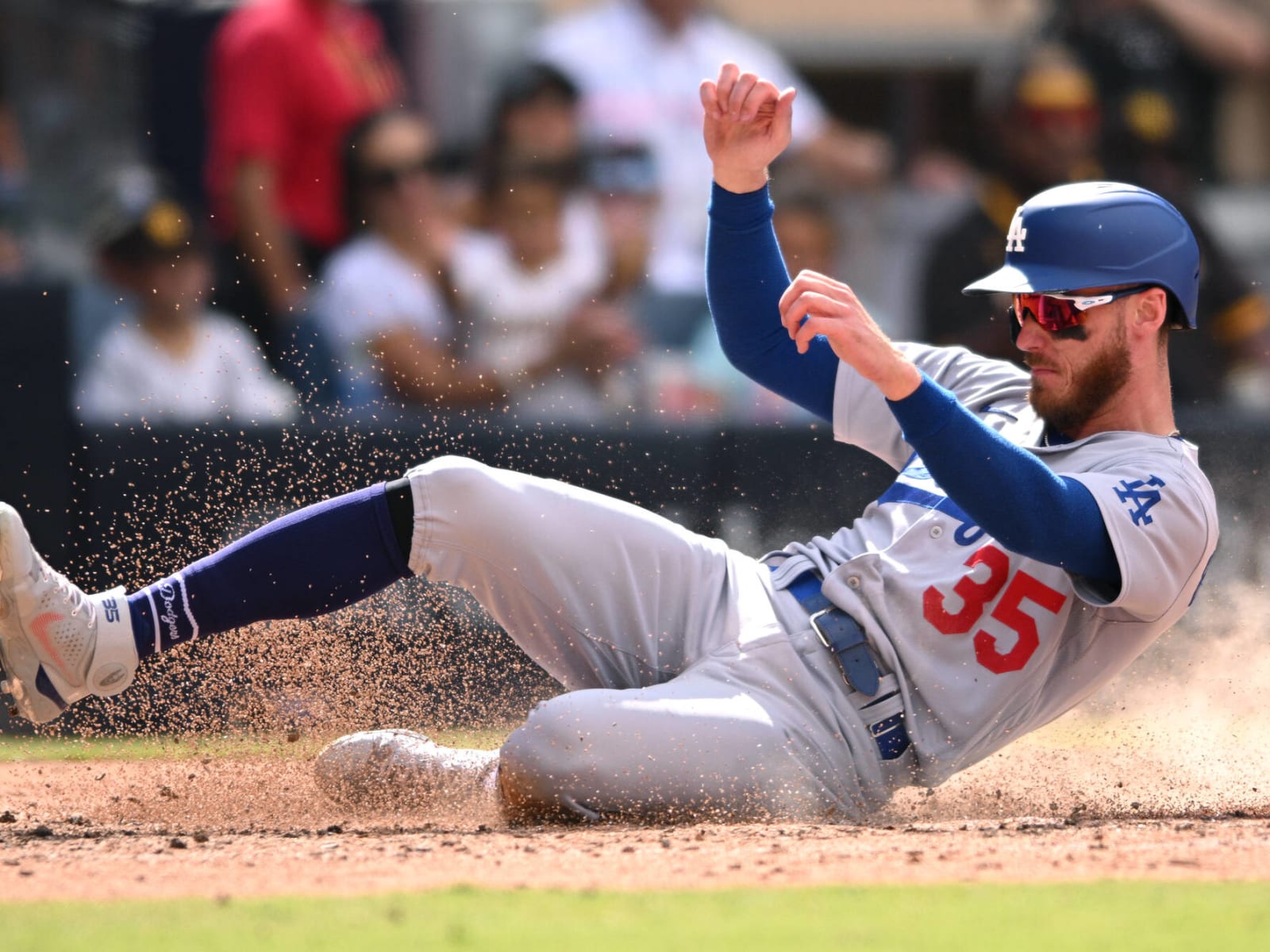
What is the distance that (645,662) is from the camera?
3699 mm

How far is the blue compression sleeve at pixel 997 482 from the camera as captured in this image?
3.20 m

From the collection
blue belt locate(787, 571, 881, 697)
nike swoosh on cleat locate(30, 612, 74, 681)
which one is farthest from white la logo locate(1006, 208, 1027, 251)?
nike swoosh on cleat locate(30, 612, 74, 681)

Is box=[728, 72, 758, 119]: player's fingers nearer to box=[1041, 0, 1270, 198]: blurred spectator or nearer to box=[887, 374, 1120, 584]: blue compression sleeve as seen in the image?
box=[887, 374, 1120, 584]: blue compression sleeve

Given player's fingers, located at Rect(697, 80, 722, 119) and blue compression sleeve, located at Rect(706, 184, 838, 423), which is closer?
player's fingers, located at Rect(697, 80, 722, 119)

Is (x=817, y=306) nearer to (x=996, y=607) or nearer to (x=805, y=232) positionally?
(x=996, y=607)

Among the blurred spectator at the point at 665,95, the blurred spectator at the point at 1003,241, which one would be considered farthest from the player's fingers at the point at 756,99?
the blurred spectator at the point at 665,95

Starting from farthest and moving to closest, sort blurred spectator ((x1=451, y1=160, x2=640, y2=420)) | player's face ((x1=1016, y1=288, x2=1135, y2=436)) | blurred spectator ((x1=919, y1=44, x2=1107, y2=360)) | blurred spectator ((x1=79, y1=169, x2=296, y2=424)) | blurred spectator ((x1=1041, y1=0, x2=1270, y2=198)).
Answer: blurred spectator ((x1=1041, y1=0, x2=1270, y2=198)) → blurred spectator ((x1=919, y1=44, x2=1107, y2=360)) → blurred spectator ((x1=451, y1=160, x2=640, y2=420)) → blurred spectator ((x1=79, y1=169, x2=296, y2=424)) → player's face ((x1=1016, y1=288, x2=1135, y2=436))

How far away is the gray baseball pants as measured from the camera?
3418 mm

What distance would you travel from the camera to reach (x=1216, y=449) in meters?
6.12

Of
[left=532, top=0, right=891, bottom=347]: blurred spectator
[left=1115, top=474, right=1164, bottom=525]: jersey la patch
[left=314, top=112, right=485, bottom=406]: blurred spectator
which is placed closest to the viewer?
[left=1115, top=474, right=1164, bottom=525]: jersey la patch

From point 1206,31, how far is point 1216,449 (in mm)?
3985

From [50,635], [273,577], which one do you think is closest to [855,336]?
[273,577]

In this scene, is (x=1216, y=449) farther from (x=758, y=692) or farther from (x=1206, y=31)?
(x=1206, y=31)

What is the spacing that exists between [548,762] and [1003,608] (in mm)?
985
